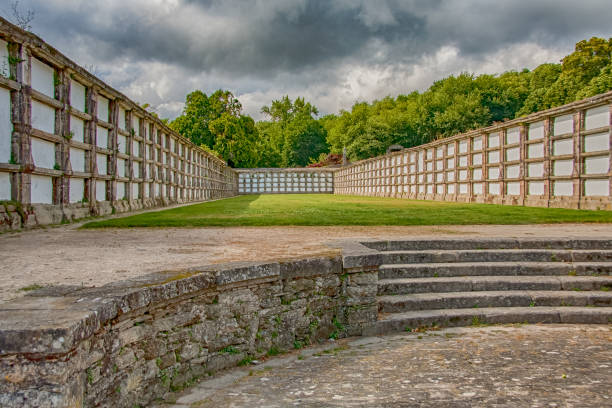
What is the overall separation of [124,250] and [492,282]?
15.3 ft

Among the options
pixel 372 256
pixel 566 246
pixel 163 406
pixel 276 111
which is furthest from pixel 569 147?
pixel 276 111

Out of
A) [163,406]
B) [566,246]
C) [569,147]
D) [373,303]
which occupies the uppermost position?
[569,147]

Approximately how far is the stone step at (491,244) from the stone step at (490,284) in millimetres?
709

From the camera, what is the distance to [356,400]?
3047mm

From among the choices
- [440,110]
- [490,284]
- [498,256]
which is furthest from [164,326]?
[440,110]

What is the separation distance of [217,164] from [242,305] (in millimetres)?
32360

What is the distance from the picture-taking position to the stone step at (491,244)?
6141 mm

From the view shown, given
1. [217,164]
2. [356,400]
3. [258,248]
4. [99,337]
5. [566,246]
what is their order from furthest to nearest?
[217,164] < [566,246] < [258,248] < [356,400] < [99,337]

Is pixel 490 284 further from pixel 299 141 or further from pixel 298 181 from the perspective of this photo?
pixel 299 141

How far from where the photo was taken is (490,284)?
215 inches

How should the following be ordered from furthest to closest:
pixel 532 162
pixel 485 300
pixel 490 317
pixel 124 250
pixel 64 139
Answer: pixel 532 162 < pixel 64 139 < pixel 124 250 < pixel 485 300 < pixel 490 317

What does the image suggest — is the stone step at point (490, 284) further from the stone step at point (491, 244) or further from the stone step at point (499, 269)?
the stone step at point (491, 244)

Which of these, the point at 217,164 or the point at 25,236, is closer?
the point at 25,236

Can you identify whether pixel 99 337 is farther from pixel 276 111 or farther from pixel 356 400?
pixel 276 111
